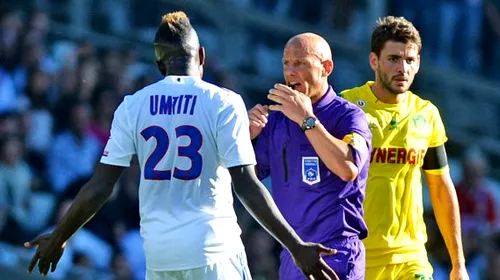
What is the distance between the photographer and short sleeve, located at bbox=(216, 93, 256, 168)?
7844 mm

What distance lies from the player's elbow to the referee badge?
0.82 ft

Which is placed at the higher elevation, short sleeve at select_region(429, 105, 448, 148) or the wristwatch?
short sleeve at select_region(429, 105, 448, 148)

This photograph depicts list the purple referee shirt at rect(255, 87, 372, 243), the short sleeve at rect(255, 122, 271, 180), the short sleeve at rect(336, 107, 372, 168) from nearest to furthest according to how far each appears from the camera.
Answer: the short sleeve at rect(336, 107, 372, 168), the purple referee shirt at rect(255, 87, 372, 243), the short sleeve at rect(255, 122, 271, 180)

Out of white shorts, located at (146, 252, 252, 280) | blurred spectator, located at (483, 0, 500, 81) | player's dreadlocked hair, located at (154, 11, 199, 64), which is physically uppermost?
blurred spectator, located at (483, 0, 500, 81)

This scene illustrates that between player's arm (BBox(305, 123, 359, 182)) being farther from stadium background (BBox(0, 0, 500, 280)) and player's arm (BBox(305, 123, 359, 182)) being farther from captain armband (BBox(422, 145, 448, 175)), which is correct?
stadium background (BBox(0, 0, 500, 280))

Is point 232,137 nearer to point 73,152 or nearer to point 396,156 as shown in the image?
point 396,156

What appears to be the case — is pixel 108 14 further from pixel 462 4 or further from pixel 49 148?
pixel 462 4

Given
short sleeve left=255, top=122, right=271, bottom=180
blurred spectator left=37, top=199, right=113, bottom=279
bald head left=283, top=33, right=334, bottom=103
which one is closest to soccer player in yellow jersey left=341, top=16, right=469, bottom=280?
short sleeve left=255, top=122, right=271, bottom=180

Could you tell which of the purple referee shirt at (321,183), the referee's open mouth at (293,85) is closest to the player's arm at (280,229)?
the purple referee shirt at (321,183)

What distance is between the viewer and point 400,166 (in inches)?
372

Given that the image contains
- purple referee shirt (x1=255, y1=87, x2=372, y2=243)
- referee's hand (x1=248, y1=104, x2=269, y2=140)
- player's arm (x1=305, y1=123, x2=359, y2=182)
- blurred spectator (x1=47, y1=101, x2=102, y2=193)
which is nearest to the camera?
player's arm (x1=305, y1=123, x2=359, y2=182)

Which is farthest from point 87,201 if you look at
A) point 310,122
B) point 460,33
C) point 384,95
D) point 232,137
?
point 460,33

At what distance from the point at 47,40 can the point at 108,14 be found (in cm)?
101

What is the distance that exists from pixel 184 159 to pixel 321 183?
1075mm
